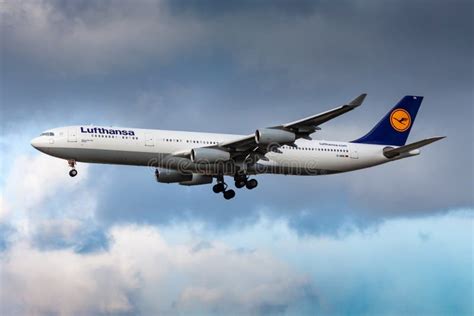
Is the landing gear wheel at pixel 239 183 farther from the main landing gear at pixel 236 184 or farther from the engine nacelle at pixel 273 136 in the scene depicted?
the engine nacelle at pixel 273 136

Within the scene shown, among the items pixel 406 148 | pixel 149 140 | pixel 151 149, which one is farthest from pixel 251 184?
pixel 406 148

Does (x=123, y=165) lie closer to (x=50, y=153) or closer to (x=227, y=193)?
(x=50, y=153)

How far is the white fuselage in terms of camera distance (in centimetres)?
6319

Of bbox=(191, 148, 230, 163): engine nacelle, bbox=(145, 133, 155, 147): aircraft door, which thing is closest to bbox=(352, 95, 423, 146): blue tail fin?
bbox=(191, 148, 230, 163): engine nacelle

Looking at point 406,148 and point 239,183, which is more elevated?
point 406,148

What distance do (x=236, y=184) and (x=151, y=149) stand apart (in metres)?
7.71

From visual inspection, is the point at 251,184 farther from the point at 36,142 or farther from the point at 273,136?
the point at 36,142

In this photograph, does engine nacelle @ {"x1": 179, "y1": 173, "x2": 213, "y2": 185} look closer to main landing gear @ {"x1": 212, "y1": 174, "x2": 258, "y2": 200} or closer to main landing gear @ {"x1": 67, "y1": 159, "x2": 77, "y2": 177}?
main landing gear @ {"x1": 212, "y1": 174, "x2": 258, "y2": 200}

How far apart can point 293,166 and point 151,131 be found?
10.6 m

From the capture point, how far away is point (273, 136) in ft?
201

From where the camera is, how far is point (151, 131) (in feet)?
212

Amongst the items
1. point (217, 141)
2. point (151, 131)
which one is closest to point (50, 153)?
point (151, 131)

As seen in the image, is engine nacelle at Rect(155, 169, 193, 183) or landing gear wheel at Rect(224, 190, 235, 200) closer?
engine nacelle at Rect(155, 169, 193, 183)

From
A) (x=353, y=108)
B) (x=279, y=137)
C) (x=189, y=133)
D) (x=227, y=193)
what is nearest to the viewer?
(x=353, y=108)
